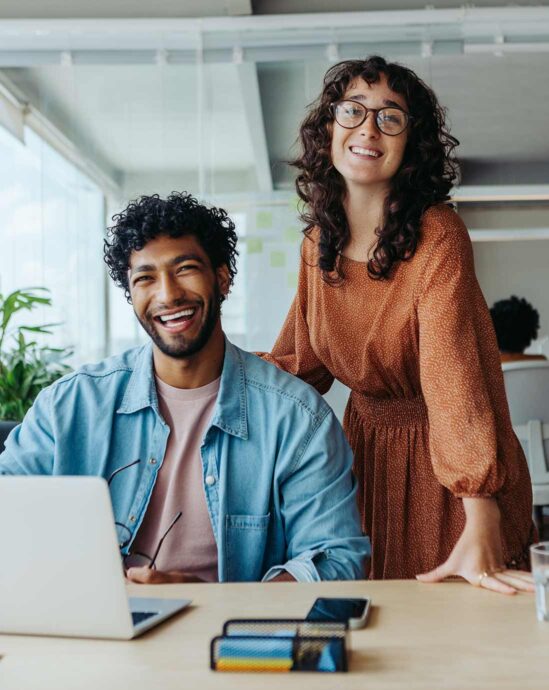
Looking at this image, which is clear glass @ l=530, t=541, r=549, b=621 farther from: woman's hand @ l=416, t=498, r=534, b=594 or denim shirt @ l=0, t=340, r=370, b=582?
denim shirt @ l=0, t=340, r=370, b=582

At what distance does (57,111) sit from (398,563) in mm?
3731

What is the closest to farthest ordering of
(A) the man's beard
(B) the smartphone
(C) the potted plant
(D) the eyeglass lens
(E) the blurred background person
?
(B) the smartphone → (A) the man's beard → (D) the eyeglass lens → (E) the blurred background person → (C) the potted plant

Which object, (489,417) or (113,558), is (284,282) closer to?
(489,417)

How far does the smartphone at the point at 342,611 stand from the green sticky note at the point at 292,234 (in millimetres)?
3634

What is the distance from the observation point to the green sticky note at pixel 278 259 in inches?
185

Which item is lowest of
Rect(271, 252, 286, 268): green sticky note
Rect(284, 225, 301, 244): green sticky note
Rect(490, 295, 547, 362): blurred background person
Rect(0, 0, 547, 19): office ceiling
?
Rect(490, 295, 547, 362): blurred background person

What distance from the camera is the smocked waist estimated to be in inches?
73.7

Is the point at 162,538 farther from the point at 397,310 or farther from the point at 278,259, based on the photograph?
the point at 278,259

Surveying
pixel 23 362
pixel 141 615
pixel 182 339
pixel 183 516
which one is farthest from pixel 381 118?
pixel 23 362

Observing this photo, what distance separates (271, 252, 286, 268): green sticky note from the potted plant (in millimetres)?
1172

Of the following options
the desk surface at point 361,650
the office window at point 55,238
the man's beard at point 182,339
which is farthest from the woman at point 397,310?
the office window at point 55,238

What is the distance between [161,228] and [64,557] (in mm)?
841

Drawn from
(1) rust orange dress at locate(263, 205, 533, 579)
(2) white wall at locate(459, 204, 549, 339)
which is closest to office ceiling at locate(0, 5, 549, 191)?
(2) white wall at locate(459, 204, 549, 339)

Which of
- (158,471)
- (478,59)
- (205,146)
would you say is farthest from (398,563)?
(478,59)
